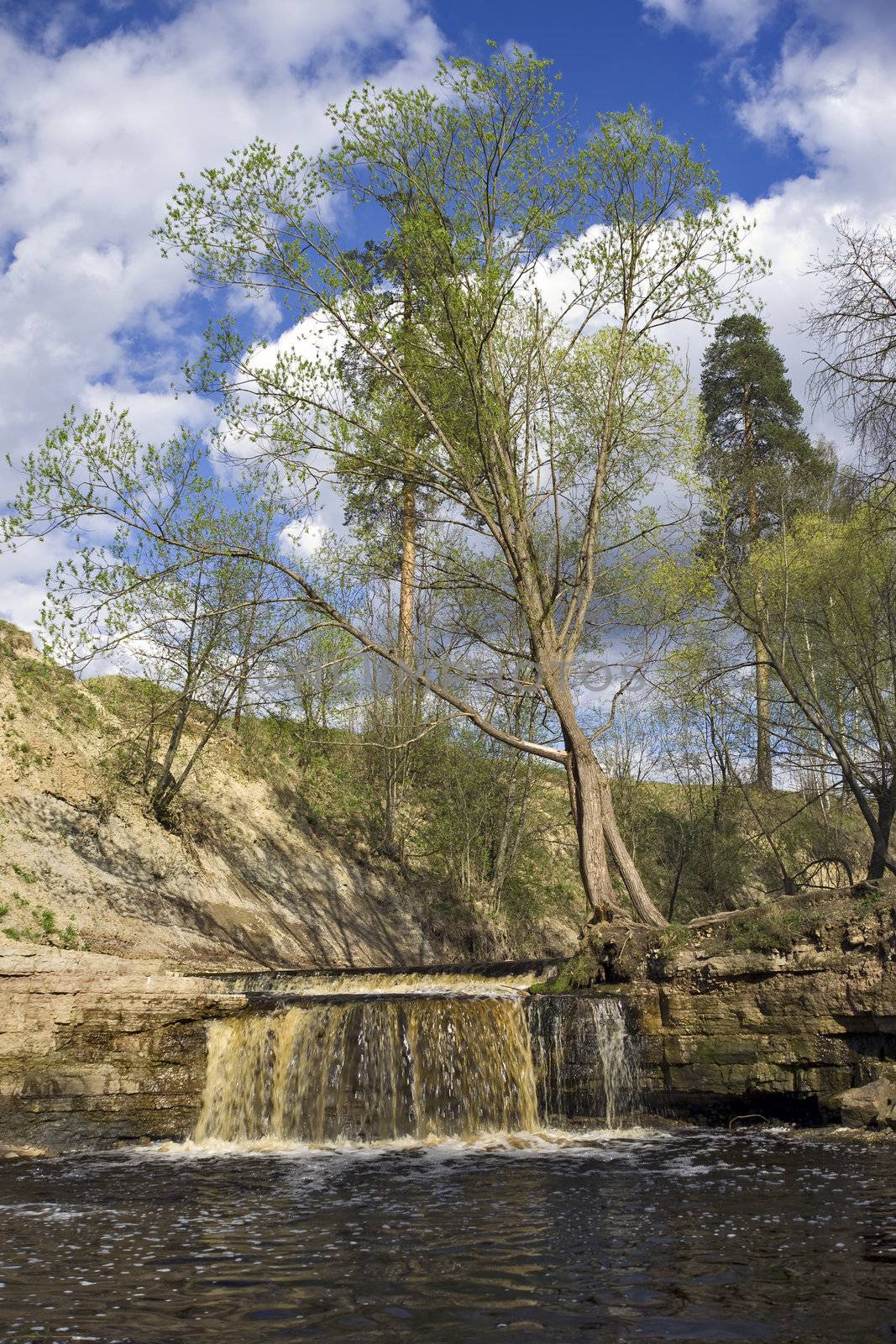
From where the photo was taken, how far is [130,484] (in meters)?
13.2

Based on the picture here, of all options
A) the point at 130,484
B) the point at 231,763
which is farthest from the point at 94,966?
the point at 231,763

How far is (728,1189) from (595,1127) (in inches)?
141

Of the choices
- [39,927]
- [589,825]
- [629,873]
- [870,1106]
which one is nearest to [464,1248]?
[870,1106]

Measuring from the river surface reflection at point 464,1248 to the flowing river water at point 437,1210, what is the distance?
0.07 feet

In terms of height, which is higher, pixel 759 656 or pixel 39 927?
pixel 759 656

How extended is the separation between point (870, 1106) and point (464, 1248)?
5507 mm

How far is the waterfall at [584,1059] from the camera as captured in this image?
1066cm

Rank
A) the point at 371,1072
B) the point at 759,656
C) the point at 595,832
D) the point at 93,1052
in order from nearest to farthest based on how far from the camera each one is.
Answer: the point at 93,1052 < the point at 371,1072 < the point at 595,832 < the point at 759,656

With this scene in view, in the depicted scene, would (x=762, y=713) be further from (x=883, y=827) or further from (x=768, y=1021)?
(x=768, y=1021)

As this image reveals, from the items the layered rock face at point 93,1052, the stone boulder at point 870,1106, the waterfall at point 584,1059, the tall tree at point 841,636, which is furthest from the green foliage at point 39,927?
the tall tree at point 841,636

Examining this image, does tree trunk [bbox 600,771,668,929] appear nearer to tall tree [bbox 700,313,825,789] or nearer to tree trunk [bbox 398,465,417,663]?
tree trunk [bbox 398,465,417,663]

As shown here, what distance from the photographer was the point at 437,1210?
265 inches

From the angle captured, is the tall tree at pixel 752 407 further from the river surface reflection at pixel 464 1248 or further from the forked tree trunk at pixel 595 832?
the river surface reflection at pixel 464 1248

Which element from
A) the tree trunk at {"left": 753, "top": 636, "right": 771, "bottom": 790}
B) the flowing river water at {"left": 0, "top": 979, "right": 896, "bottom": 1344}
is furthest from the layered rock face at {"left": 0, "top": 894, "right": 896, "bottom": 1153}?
the tree trunk at {"left": 753, "top": 636, "right": 771, "bottom": 790}
